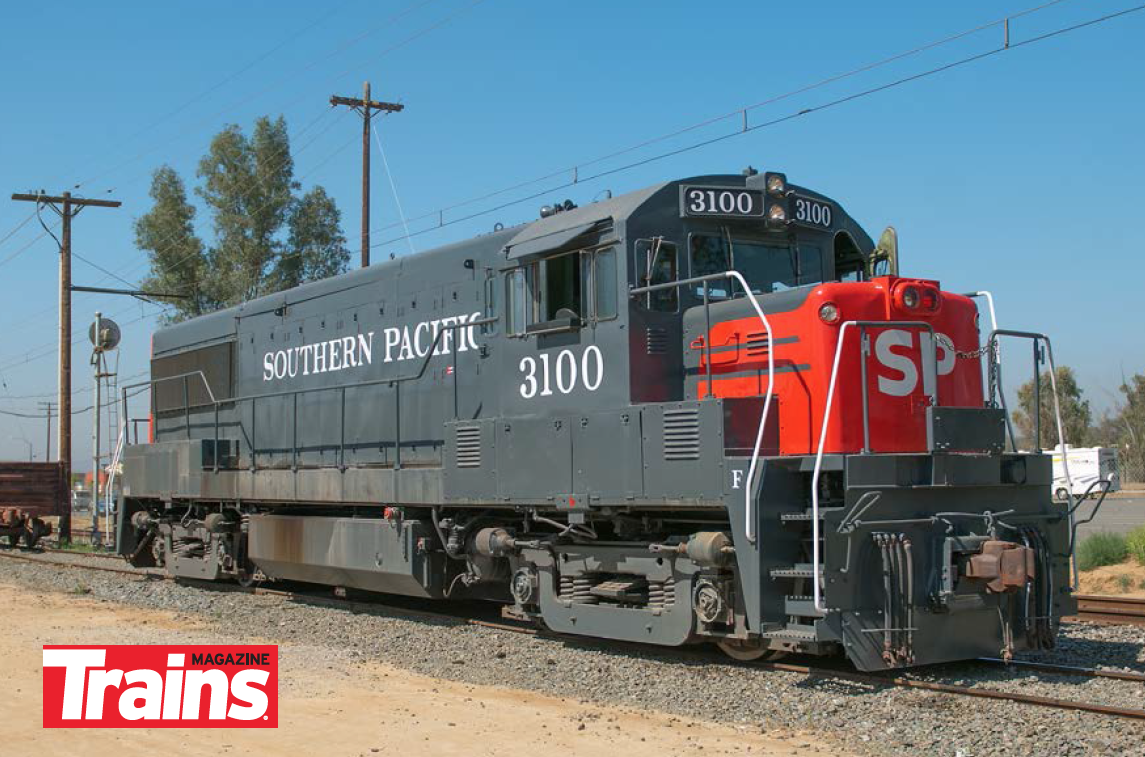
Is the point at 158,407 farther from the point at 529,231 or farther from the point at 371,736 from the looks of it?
the point at 371,736

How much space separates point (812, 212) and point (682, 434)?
8.32 feet

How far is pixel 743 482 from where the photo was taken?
7738 mm

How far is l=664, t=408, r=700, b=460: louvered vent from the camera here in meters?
8.06

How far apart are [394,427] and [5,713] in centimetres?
546

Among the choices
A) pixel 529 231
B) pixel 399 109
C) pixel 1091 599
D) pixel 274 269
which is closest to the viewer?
pixel 529 231

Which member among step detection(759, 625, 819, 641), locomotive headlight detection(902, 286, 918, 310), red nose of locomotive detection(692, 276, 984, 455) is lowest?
step detection(759, 625, 819, 641)

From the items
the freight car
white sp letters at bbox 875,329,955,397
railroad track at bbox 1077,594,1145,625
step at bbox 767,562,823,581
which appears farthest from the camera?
the freight car

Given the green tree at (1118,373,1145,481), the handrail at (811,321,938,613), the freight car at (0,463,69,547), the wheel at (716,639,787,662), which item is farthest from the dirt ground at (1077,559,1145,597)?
the green tree at (1118,373,1145,481)

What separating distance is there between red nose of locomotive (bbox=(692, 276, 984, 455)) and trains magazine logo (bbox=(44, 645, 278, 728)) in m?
4.05

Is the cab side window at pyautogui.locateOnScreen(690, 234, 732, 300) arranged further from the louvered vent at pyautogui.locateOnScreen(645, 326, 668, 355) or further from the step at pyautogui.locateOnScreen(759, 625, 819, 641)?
the step at pyautogui.locateOnScreen(759, 625, 819, 641)

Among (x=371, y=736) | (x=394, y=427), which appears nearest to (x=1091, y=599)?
(x=394, y=427)

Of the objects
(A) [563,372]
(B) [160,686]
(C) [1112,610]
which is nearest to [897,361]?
(A) [563,372]

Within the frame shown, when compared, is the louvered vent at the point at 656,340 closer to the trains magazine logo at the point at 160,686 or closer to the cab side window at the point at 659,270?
the cab side window at the point at 659,270

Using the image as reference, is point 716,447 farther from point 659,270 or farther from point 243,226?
point 243,226
